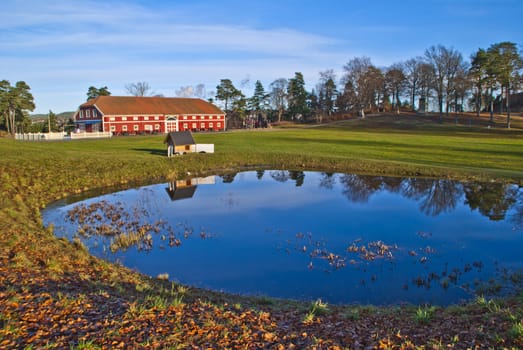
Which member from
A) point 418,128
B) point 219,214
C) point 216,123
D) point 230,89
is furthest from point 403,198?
point 230,89

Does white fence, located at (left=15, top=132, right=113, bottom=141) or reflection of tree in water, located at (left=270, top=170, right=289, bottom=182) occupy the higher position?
white fence, located at (left=15, top=132, right=113, bottom=141)

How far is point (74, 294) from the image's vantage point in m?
6.85

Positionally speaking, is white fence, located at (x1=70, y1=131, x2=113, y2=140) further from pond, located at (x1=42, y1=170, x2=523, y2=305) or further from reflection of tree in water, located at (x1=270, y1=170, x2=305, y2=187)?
pond, located at (x1=42, y1=170, x2=523, y2=305)

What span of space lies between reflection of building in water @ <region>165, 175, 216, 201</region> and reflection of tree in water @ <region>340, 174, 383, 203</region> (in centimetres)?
823

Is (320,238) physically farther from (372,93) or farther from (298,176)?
(372,93)

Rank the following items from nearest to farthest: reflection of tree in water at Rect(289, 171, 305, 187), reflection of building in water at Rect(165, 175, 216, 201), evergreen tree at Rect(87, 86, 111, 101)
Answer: reflection of building in water at Rect(165, 175, 216, 201) < reflection of tree in water at Rect(289, 171, 305, 187) < evergreen tree at Rect(87, 86, 111, 101)

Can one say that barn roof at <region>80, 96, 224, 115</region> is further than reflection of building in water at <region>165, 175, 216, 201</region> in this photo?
Yes

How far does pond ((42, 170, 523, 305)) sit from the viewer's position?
947 cm

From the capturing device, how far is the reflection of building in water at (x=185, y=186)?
20.7 meters

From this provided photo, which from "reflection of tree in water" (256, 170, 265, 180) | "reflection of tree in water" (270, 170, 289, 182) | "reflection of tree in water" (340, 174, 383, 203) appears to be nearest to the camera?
"reflection of tree in water" (340, 174, 383, 203)

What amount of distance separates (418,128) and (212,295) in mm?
65163

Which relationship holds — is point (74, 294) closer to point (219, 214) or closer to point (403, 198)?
point (219, 214)

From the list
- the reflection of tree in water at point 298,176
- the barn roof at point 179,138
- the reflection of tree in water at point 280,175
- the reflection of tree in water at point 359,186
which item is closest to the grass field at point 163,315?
the reflection of tree in water at point 359,186

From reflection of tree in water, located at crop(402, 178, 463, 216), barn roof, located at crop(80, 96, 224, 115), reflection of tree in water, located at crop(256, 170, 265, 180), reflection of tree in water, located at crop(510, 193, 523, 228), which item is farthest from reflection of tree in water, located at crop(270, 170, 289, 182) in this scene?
barn roof, located at crop(80, 96, 224, 115)
